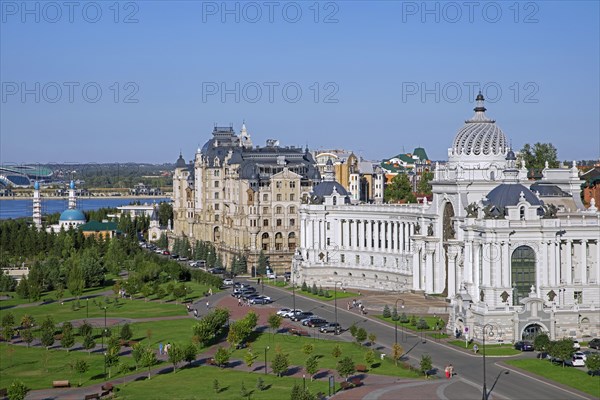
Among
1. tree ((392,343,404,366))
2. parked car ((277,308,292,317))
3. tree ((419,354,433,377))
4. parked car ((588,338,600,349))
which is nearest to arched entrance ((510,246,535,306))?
parked car ((588,338,600,349))

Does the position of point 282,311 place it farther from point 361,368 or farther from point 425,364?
point 425,364

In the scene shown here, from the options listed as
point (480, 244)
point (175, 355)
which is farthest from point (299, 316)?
point (175, 355)

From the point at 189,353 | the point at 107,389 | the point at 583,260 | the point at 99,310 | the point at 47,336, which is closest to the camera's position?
the point at 107,389

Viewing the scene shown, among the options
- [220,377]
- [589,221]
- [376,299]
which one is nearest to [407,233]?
[376,299]

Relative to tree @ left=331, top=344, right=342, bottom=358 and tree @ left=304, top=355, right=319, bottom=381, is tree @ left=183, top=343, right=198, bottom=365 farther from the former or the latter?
tree @ left=331, top=344, right=342, bottom=358

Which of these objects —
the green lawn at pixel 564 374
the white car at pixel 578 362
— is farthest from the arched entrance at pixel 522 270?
the white car at pixel 578 362

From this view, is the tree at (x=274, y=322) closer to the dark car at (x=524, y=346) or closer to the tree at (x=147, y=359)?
the tree at (x=147, y=359)

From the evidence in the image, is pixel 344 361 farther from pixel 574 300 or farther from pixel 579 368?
pixel 574 300
